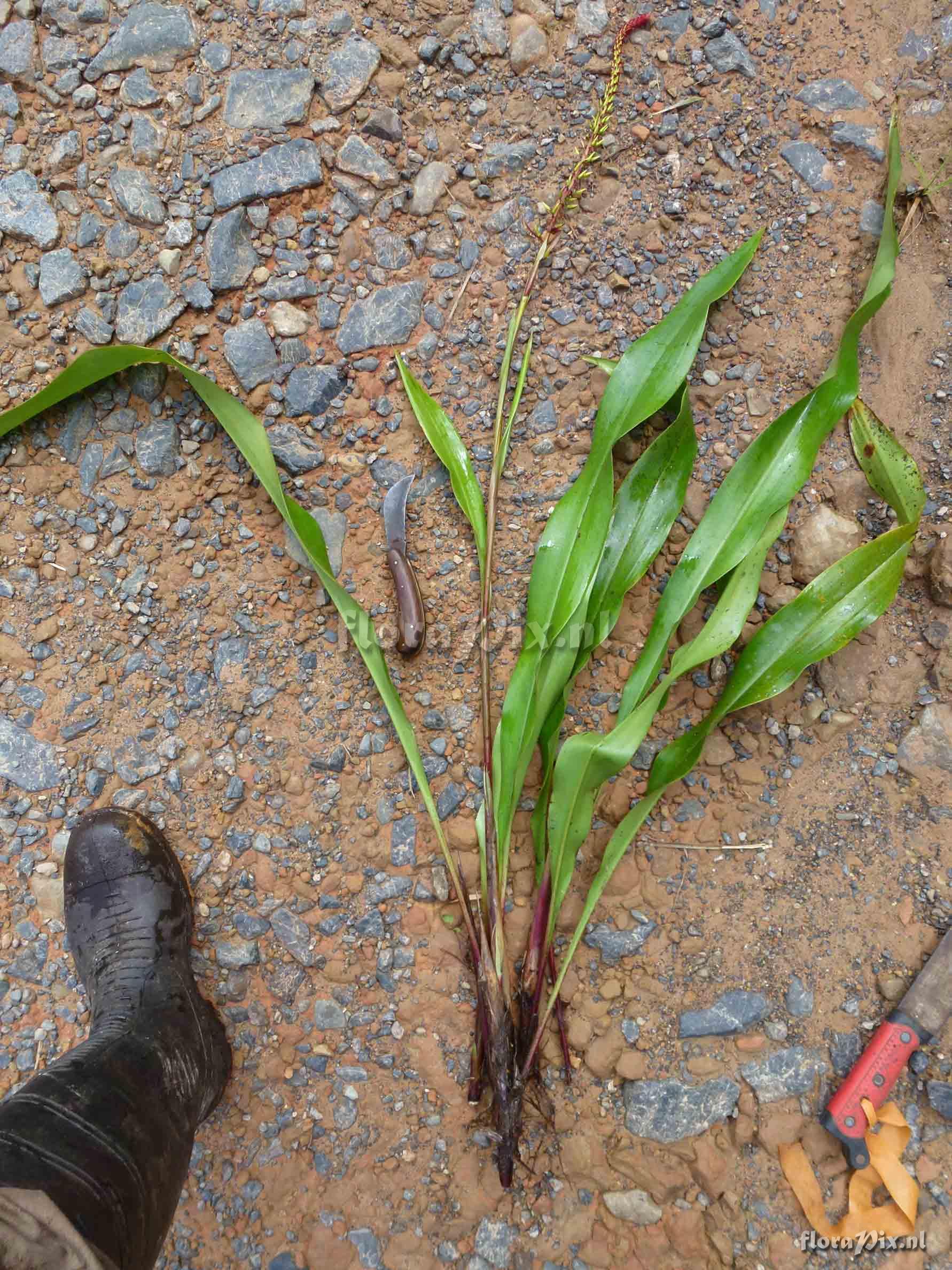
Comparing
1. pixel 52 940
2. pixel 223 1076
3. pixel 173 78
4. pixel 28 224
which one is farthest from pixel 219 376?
pixel 223 1076

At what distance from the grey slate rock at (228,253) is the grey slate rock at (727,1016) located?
1.83 meters

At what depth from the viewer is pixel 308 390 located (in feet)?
6.04

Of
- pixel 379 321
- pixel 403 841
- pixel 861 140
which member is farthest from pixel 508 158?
pixel 403 841

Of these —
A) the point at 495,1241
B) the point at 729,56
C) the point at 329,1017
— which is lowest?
the point at 495,1241

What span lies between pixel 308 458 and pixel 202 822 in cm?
82

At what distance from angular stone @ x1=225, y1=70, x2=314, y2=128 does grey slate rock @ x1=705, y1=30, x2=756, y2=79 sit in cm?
95

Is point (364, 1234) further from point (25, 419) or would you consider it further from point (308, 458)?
point (25, 419)

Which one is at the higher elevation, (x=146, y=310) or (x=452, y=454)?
(x=146, y=310)

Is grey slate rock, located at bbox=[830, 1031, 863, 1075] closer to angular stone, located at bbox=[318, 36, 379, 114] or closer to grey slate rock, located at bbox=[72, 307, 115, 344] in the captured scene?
grey slate rock, located at bbox=[72, 307, 115, 344]

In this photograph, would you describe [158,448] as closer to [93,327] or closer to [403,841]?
[93,327]

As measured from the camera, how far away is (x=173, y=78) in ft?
6.16

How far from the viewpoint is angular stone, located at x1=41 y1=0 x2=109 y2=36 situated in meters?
1.88

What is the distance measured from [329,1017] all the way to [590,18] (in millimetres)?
2306

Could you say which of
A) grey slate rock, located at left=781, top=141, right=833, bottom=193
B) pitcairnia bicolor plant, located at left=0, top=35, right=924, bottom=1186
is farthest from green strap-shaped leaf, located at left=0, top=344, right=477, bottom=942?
grey slate rock, located at left=781, top=141, right=833, bottom=193
